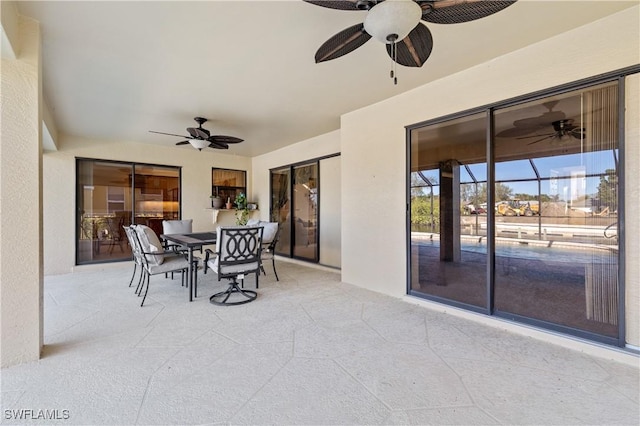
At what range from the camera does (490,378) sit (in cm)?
191

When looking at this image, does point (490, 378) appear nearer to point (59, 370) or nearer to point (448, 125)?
point (448, 125)

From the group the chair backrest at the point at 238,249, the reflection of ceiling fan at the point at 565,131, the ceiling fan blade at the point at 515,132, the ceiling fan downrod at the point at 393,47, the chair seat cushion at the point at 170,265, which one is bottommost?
the chair seat cushion at the point at 170,265

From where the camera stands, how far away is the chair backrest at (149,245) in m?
3.54

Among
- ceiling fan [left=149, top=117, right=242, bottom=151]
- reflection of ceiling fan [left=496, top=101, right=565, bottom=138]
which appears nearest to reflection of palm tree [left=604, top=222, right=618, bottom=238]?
reflection of ceiling fan [left=496, top=101, right=565, bottom=138]

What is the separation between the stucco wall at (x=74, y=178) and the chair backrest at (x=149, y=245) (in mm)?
2899

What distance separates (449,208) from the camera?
11.3 ft

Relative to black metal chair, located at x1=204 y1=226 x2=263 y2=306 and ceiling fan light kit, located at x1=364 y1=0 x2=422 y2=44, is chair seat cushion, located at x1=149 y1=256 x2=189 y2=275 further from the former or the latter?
ceiling fan light kit, located at x1=364 y1=0 x2=422 y2=44

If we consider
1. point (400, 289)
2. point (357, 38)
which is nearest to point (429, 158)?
point (400, 289)

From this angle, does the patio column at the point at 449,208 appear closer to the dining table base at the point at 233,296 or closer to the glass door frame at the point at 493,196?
the glass door frame at the point at 493,196

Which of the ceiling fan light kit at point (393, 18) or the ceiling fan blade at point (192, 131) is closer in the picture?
the ceiling fan light kit at point (393, 18)

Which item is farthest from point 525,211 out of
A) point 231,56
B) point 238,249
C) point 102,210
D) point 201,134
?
point 102,210

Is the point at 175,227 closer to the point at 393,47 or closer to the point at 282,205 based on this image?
the point at 282,205

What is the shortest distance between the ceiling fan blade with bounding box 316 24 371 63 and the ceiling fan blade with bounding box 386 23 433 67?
10.1 inches

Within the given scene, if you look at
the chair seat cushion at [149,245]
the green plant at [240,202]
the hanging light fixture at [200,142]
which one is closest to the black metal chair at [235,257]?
the chair seat cushion at [149,245]
